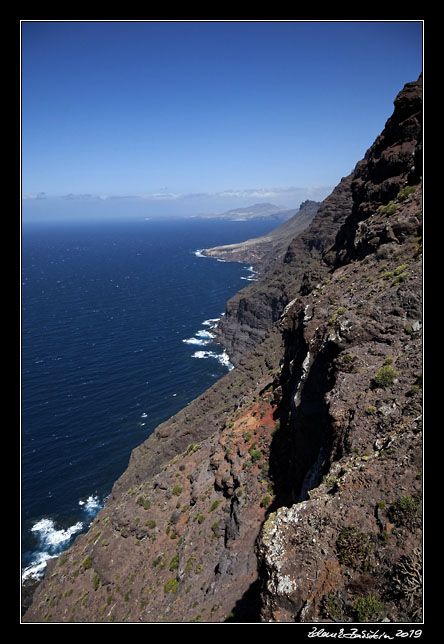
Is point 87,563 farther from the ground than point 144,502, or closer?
closer

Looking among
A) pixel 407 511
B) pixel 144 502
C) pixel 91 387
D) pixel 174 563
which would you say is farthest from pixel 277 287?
pixel 407 511

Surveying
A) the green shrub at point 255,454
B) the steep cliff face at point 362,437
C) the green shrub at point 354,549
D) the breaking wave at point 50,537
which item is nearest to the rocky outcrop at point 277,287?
A: the breaking wave at point 50,537

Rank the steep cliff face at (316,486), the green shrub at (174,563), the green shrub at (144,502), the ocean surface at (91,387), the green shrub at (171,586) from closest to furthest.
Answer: the steep cliff face at (316,486), the green shrub at (171,586), the green shrub at (174,563), the green shrub at (144,502), the ocean surface at (91,387)

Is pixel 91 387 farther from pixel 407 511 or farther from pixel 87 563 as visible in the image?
pixel 407 511

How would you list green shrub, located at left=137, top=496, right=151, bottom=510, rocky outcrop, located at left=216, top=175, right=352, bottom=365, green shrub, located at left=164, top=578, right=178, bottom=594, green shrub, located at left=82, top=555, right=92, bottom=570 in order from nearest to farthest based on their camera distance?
green shrub, located at left=164, top=578, right=178, bottom=594 < green shrub, located at left=82, top=555, right=92, bottom=570 < green shrub, located at left=137, top=496, right=151, bottom=510 < rocky outcrop, located at left=216, top=175, right=352, bottom=365

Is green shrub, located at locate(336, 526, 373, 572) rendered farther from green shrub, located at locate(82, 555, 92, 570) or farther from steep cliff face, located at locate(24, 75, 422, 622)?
green shrub, located at locate(82, 555, 92, 570)

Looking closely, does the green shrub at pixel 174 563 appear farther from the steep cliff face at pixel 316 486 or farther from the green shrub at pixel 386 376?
the green shrub at pixel 386 376

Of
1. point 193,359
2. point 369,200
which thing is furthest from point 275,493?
point 193,359

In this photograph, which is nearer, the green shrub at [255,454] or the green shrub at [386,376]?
the green shrub at [386,376]

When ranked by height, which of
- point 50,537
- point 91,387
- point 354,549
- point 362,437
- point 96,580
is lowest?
point 50,537

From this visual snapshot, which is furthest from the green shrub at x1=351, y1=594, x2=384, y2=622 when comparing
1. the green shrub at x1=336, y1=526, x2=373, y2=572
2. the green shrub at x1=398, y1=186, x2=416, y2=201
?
the green shrub at x1=398, y1=186, x2=416, y2=201
